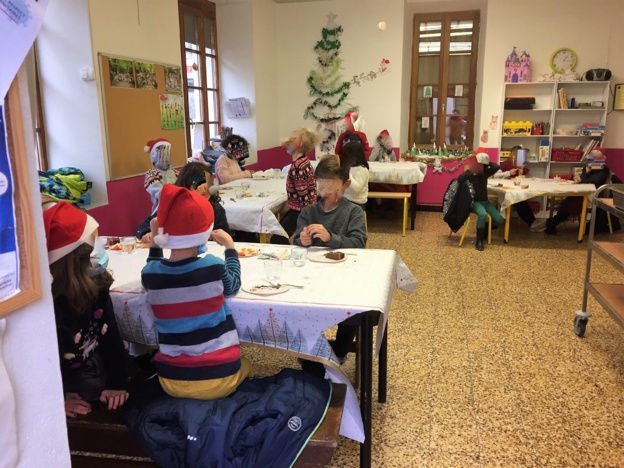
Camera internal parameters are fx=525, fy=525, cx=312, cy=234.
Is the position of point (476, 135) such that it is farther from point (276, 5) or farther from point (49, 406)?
point (49, 406)

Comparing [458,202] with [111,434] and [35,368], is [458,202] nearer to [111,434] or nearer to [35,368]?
[111,434]

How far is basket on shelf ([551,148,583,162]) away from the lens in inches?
277

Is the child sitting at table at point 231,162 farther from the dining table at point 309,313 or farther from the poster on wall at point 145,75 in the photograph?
the dining table at point 309,313

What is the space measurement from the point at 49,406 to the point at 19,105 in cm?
56

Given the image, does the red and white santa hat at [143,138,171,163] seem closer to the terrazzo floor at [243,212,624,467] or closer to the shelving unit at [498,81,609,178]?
the terrazzo floor at [243,212,624,467]

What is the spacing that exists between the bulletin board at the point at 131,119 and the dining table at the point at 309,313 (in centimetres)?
221

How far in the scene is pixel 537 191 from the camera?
5.53 metres

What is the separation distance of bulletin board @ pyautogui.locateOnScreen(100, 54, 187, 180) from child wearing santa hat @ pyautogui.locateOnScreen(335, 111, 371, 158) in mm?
2358

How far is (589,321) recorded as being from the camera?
3.63m

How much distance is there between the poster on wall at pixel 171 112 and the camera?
15.8 ft

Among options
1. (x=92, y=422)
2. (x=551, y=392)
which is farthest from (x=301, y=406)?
(x=551, y=392)

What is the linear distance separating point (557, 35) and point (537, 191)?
9.01 ft

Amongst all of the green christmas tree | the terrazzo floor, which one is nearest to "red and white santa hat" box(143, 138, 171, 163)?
the terrazzo floor

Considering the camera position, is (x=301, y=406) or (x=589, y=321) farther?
(x=589, y=321)
